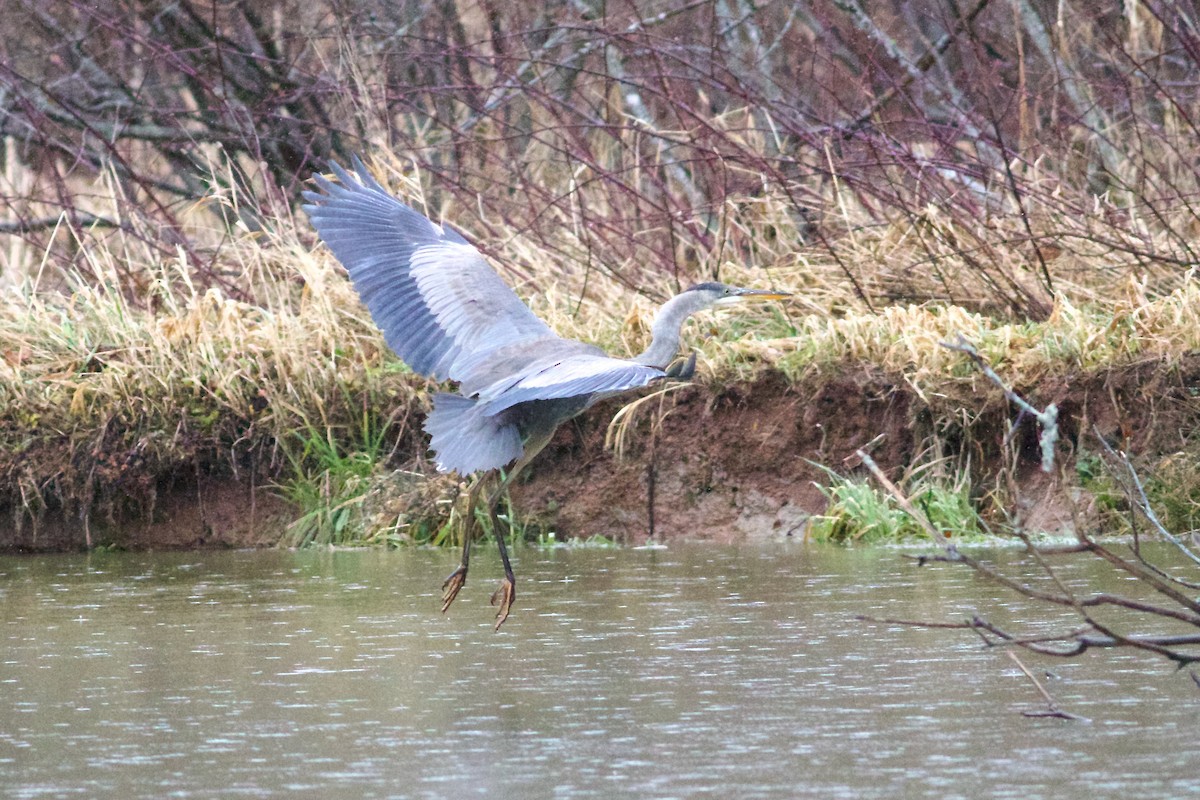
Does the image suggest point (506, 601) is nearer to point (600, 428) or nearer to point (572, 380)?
point (572, 380)

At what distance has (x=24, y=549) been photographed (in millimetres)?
7500

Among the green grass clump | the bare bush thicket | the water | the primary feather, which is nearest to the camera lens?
the water

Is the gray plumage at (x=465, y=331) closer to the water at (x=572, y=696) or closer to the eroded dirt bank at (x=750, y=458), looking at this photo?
the water at (x=572, y=696)

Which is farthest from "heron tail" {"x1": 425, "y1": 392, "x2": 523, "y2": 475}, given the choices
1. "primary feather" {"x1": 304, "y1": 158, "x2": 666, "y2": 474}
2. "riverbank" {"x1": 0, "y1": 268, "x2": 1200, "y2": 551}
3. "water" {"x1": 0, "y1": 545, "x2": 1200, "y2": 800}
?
"riverbank" {"x1": 0, "y1": 268, "x2": 1200, "y2": 551}

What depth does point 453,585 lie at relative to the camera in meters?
5.39

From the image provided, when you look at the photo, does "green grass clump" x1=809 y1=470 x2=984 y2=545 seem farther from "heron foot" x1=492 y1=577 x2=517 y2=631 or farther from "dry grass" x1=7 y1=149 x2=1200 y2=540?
"heron foot" x1=492 y1=577 x2=517 y2=631

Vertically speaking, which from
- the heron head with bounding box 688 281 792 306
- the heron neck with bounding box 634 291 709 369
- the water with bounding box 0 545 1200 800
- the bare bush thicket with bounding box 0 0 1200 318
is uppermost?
the bare bush thicket with bounding box 0 0 1200 318

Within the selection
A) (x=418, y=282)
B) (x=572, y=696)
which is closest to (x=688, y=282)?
(x=418, y=282)

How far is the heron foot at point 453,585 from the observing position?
205 inches

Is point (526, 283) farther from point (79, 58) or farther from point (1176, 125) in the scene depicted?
point (79, 58)

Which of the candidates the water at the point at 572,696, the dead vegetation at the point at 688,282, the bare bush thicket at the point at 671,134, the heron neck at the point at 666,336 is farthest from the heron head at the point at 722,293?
the bare bush thicket at the point at 671,134

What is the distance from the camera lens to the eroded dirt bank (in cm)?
677

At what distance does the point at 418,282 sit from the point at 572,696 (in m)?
2.79

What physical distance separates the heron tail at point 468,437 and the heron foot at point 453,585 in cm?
34
